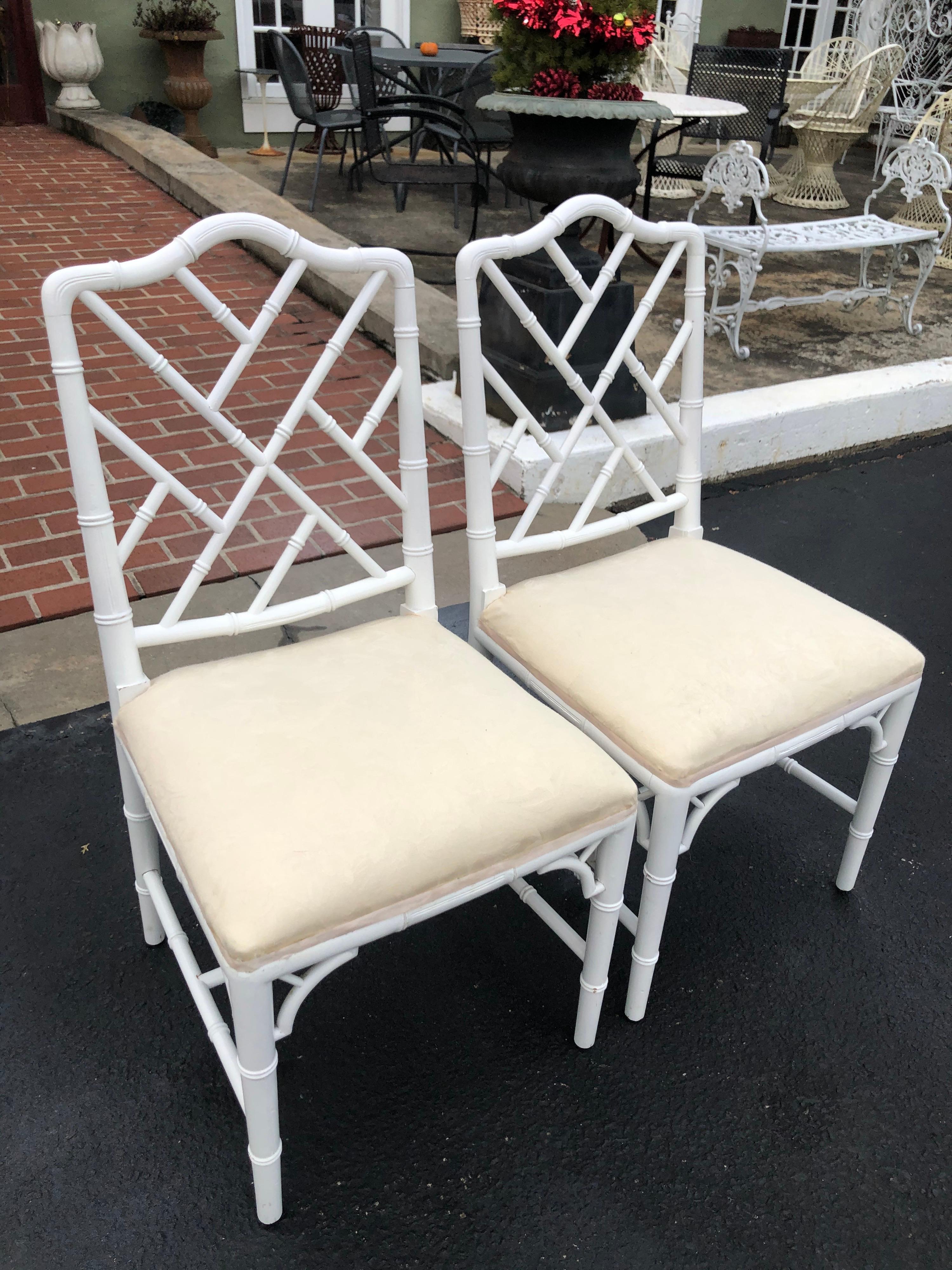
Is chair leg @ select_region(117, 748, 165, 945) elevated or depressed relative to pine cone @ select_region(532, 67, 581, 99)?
depressed

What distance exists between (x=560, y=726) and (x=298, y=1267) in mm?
756

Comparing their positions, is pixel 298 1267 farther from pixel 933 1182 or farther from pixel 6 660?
pixel 6 660

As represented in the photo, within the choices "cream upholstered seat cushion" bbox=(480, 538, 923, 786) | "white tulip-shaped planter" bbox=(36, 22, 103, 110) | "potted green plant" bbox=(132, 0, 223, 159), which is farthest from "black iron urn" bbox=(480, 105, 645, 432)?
"white tulip-shaped planter" bbox=(36, 22, 103, 110)

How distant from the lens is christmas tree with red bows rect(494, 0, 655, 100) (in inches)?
113

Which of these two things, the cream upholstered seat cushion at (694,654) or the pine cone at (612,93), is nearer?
the cream upholstered seat cushion at (694,654)

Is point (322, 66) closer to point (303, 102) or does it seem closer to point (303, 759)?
point (303, 102)

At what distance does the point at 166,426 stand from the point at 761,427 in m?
2.01

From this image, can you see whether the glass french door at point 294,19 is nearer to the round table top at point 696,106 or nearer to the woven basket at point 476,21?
the woven basket at point 476,21

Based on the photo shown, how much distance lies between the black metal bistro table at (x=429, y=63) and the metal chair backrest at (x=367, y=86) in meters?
0.45

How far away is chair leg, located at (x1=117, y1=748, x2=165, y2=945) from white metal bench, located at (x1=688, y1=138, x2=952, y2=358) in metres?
3.22

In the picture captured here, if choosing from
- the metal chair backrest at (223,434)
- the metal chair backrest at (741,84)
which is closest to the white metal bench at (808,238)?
the metal chair backrest at (741,84)

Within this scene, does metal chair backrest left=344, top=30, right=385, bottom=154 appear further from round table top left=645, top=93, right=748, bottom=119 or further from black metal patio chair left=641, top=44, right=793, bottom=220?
black metal patio chair left=641, top=44, right=793, bottom=220

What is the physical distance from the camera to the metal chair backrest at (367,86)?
496 cm

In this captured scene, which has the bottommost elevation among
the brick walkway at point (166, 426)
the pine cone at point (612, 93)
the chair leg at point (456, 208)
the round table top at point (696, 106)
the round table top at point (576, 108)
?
the brick walkway at point (166, 426)
